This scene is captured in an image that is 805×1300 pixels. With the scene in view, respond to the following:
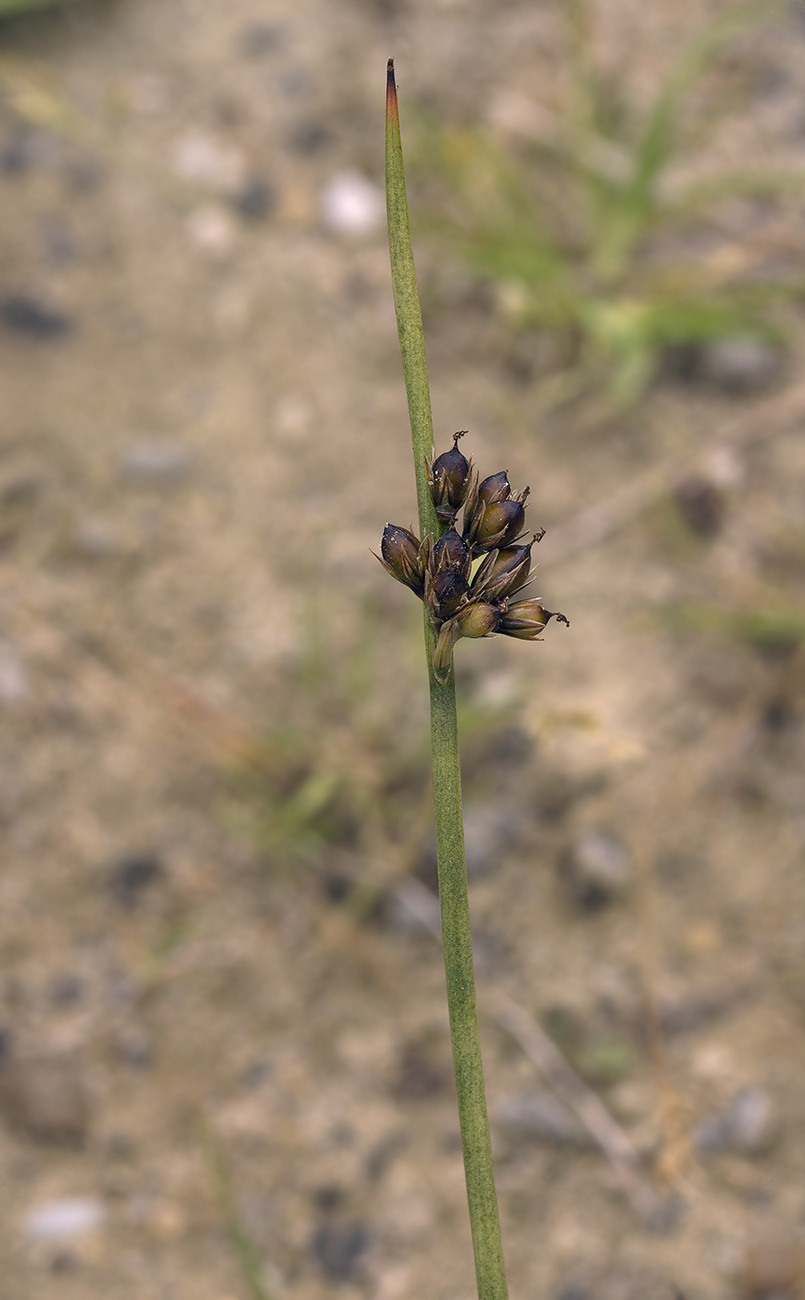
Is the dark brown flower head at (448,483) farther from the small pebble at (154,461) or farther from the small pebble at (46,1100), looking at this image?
the small pebble at (154,461)

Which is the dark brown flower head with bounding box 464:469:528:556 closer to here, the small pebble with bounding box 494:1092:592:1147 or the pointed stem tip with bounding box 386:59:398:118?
the pointed stem tip with bounding box 386:59:398:118

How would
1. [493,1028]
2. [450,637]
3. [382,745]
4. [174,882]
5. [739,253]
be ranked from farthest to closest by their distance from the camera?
1. [739,253]
2. [382,745]
3. [174,882]
4. [493,1028]
5. [450,637]

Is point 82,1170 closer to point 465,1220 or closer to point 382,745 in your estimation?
point 465,1220

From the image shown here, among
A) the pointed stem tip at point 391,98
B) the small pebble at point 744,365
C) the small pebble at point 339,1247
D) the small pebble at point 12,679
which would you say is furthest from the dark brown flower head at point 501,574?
the small pebble at point 744,365

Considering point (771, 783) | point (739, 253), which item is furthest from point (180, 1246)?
point (739, 253)

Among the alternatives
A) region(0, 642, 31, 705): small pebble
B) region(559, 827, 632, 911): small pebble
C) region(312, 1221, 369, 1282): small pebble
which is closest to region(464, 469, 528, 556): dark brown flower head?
region(312, 1221, 369, 1282): small pebble

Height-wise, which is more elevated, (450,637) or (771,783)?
(771,783)
